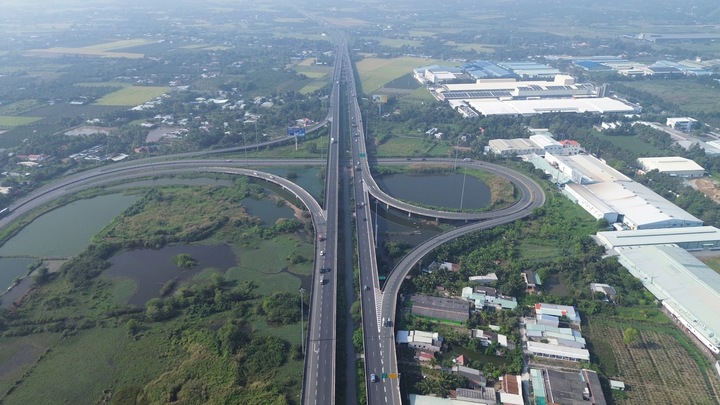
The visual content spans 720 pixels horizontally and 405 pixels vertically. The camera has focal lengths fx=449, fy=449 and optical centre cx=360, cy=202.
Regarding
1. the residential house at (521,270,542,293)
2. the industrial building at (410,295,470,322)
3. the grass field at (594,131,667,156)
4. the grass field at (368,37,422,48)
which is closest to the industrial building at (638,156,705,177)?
the grass field at (594,131,667,156)

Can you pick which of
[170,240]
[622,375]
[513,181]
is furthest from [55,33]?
[622,375]

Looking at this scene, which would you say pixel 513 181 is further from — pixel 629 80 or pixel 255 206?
pixel 629 80

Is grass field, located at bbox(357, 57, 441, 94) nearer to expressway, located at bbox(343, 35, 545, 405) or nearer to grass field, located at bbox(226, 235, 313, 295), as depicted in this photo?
expressway, located at bbox(343, 35, 545, 405)

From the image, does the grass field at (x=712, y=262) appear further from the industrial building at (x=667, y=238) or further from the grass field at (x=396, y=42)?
the grass field at (x=396, y=42)

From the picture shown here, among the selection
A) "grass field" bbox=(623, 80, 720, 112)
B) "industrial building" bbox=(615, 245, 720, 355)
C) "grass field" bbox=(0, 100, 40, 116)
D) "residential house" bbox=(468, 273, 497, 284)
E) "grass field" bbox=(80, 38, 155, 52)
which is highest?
"grass field" bbox=(80, 38, 155, 52)

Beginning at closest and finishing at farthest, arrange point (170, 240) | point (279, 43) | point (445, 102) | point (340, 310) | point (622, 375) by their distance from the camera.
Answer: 1. point (622, 375)
2. point (340, 310)
3. point (170, 240)
4. point (445, 102)
5. point (279, 43)

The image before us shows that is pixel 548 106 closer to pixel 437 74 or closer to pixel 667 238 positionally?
pixel 437 74

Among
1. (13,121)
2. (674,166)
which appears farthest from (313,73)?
(674,166)

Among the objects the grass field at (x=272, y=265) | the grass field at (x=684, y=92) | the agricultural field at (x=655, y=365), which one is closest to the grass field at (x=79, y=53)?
the grass field at (x=272, y=265)
